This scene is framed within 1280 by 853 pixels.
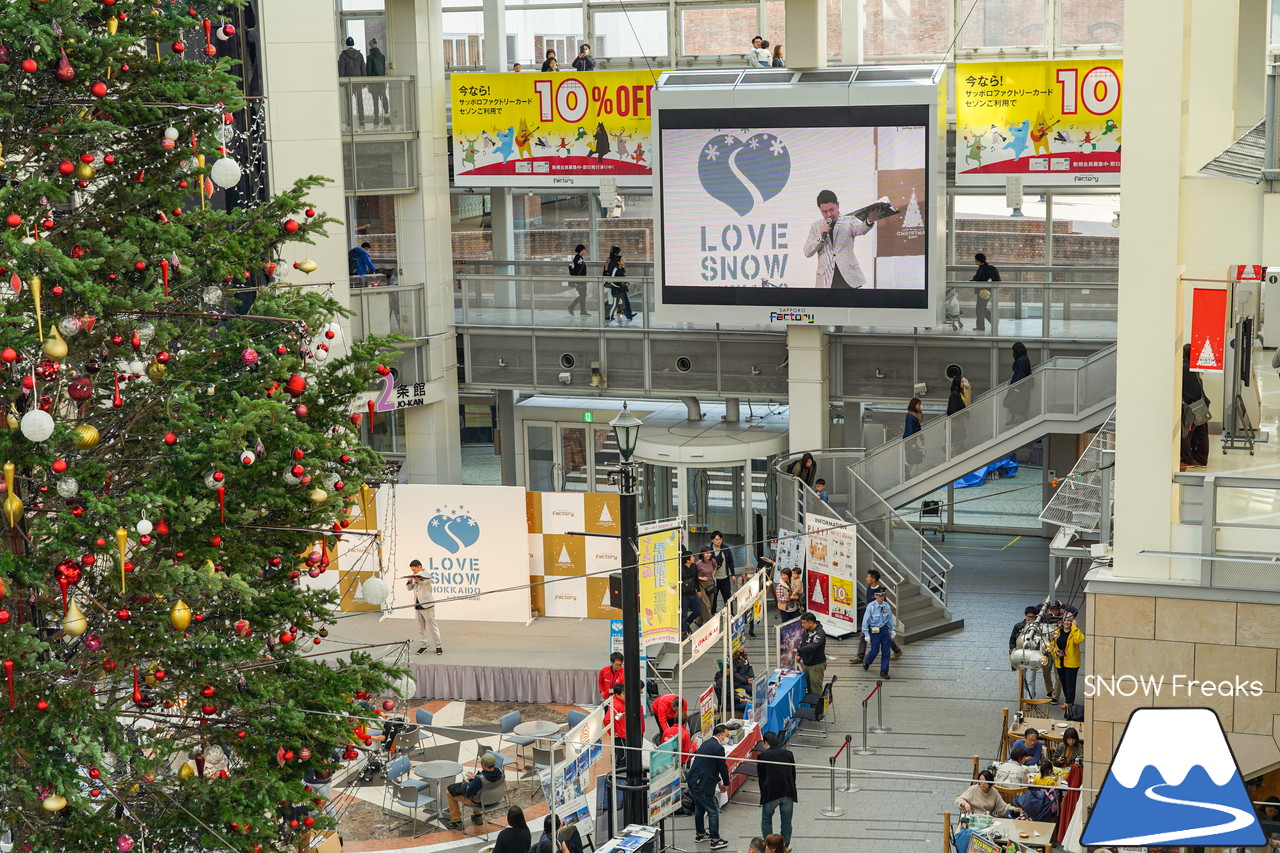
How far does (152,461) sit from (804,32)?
54.4ft

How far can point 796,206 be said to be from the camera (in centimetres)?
2356

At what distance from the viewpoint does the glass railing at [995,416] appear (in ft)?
73.0

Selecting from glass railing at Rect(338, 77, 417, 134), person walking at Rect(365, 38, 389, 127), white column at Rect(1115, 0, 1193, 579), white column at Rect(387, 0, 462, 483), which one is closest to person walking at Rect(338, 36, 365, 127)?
glass railing at Rect(338, 77, 417, 134)

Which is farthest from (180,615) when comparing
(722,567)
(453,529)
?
(722,567)

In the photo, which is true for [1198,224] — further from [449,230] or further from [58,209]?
[449,230]

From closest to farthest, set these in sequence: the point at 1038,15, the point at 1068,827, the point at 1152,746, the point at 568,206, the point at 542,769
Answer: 1. the point at 1152,746
2. the point at 1068,827
3. the point at 542,769
4. the point at 1038,15
5. the point at 568,206

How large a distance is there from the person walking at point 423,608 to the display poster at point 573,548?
1.71 m

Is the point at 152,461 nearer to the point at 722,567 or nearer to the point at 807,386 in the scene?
the point at 722,567

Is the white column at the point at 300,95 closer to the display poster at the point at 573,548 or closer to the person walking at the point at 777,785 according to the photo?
the display poster at the point at 573,548

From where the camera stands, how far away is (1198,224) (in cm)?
1332

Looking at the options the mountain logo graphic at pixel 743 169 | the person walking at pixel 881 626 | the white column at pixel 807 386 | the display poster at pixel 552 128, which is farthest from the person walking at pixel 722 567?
the display poster at pixel 552 128

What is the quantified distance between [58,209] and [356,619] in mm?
15288

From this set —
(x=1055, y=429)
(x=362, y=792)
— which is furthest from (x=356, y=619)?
(x=1055, y=429)

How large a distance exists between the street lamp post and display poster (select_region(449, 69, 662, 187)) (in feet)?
39.4
